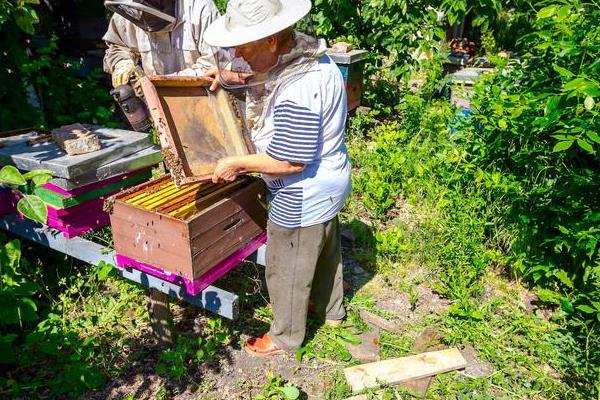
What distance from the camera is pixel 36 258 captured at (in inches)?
130

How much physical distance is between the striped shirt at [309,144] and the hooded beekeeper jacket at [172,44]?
0.82m

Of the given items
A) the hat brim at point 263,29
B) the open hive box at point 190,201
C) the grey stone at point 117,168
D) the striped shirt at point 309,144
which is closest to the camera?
the hat brim at point 263,29

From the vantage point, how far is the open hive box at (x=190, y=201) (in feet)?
7.13

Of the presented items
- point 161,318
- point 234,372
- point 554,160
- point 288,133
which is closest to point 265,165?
point 288,133

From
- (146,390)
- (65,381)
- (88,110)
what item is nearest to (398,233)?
(146,390)

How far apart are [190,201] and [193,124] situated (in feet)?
1.28

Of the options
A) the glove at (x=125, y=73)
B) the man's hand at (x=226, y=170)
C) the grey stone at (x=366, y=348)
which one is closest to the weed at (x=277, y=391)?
the grey stone at (x=366, y=348)

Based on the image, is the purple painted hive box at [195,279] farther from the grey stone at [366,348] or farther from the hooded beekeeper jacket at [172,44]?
the hooded beekeeper jacket at [172,44]

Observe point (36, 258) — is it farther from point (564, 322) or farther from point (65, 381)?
point (564, 322)

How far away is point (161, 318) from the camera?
267 cm

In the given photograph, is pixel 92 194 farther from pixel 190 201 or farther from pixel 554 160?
pixel 554 160

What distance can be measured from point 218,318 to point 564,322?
7.02ft

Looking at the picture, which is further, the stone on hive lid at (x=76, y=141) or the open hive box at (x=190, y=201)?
the stone on hive lid at (x=76, y=141)

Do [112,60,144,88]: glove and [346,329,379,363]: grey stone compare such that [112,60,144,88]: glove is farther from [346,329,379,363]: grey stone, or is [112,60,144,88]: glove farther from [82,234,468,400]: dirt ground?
[346,329,379,363]: grey stone
